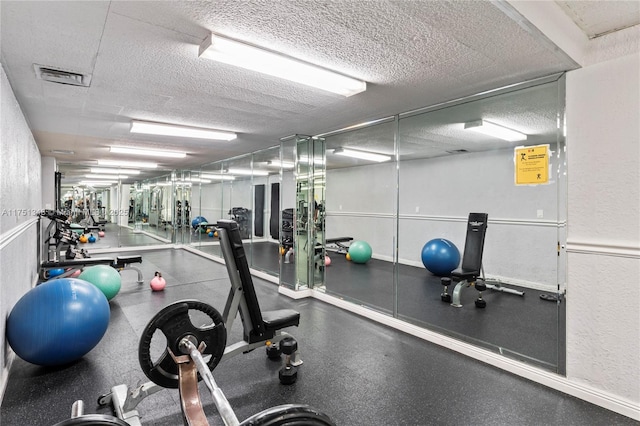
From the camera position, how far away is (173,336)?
175 cm

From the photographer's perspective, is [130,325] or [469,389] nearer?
[469,389]

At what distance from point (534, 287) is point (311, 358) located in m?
3.72

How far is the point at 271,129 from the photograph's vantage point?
4059 millimetres

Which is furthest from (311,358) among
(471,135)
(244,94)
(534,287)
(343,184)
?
(343,184)

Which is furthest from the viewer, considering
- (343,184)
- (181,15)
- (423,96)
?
(343,184)

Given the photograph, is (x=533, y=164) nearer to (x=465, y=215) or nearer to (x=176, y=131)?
(x=465, y=215)

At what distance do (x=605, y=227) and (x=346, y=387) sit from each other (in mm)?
1967

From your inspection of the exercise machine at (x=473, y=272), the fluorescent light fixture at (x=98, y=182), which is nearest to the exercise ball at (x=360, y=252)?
the exercise machine at (x=473, y=272)

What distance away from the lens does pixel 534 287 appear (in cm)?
465

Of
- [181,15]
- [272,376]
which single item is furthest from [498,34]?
[272,376]

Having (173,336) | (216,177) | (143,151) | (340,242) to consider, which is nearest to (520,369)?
(173,336)

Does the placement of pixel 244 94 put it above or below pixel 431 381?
above

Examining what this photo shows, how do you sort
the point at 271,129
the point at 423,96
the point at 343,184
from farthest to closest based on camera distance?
the point at 343,184, the point at 271,129, the point at 423,96

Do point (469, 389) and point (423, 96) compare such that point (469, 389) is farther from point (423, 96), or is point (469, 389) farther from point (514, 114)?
point (514, 114)
